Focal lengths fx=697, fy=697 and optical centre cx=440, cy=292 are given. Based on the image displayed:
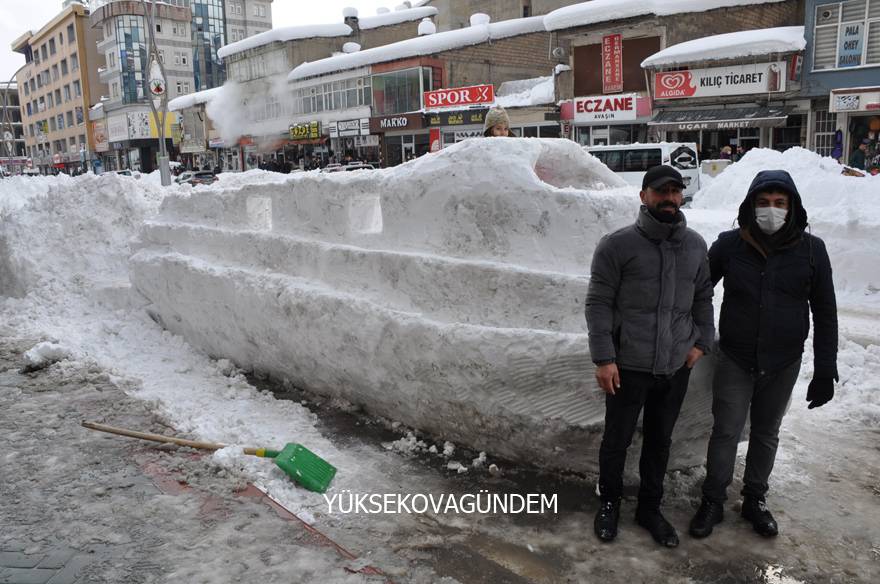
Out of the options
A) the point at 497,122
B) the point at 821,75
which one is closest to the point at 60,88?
the point at 821,75

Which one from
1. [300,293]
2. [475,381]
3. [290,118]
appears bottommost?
[475,381]

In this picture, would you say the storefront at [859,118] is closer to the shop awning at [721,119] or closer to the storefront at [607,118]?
the shop awning at [721,119]

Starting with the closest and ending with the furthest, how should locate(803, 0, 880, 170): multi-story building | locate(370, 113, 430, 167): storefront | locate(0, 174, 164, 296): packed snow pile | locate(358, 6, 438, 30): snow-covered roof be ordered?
locate(0, 174, 164, 296): packed snow pile
locate(803, 0, 880, 170): multi-story building
locate(370, 113, 430, 167): storefront
locate(358, 6, 438, 30): snow-covered roof

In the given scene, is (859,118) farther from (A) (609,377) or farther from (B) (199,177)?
(B) (199,177)

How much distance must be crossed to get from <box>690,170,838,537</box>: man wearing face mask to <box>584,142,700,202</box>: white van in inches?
699

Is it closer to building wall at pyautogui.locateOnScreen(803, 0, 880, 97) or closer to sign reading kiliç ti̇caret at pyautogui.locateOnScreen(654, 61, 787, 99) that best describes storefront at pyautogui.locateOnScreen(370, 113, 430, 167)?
sign reading kiliç ti̇caret at pyautogui.locateOnScreen(654, 61, 787, 99)

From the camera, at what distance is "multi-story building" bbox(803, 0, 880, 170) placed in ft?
70.7

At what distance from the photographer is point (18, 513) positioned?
142 inches

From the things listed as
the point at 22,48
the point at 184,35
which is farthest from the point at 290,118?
the point at 22,48

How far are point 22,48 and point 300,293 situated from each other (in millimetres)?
101090

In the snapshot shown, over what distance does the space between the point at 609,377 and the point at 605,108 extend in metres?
26.4

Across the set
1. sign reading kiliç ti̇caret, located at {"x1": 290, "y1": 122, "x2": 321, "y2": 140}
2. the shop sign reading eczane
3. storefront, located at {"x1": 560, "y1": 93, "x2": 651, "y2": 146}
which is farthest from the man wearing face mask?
sign reading kiliç ti̇caret, located at {"x1": 290, "y1": 122, "x2": 321, "y2": 140}

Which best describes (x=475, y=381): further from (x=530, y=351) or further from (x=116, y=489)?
(x=116, y=489)

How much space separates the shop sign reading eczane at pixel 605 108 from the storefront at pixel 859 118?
7.23m
